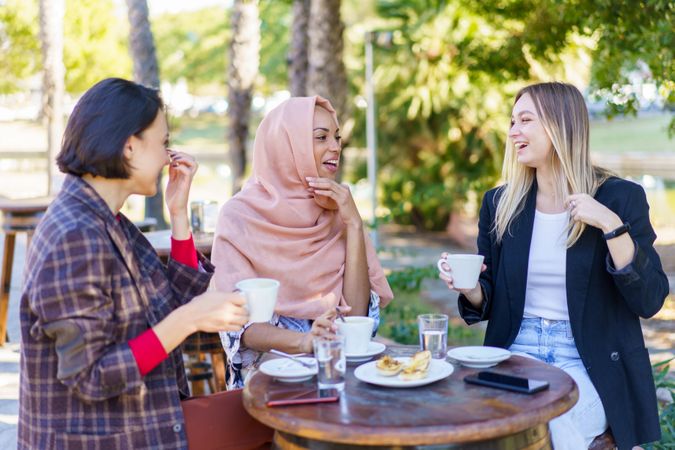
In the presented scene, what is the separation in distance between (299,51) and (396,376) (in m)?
7.83

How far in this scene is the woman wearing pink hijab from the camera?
130 inches

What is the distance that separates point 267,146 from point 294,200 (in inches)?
9.8

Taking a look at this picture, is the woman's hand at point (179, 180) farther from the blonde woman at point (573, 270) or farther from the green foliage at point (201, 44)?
the green foliage at point (201, 44)

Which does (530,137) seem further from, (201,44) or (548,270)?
(201,44)

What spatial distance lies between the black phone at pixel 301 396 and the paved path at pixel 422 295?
2.33 meters

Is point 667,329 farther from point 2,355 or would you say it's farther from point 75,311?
point 75,311

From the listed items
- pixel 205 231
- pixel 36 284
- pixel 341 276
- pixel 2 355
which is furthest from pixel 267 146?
pixel 2 355

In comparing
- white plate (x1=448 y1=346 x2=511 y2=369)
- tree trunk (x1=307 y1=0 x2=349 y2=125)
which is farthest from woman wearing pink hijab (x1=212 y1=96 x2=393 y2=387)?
tree trunk (x1=307 y1=0 x2=349 y2=125)

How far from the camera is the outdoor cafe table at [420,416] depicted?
2041 mm

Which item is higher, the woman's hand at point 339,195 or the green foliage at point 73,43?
the green foliage at point 73,43

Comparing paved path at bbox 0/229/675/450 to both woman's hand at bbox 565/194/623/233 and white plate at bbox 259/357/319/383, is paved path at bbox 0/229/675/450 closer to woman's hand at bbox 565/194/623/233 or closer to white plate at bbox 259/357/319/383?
white plate at bbox 259/357/319/383

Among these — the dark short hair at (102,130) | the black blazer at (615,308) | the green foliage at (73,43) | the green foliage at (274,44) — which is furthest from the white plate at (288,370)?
the green foliage at (274,44)

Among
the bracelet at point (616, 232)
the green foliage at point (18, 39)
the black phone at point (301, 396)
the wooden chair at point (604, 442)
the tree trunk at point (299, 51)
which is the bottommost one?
the wooden chair at point (604, 442)

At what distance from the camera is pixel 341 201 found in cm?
336
